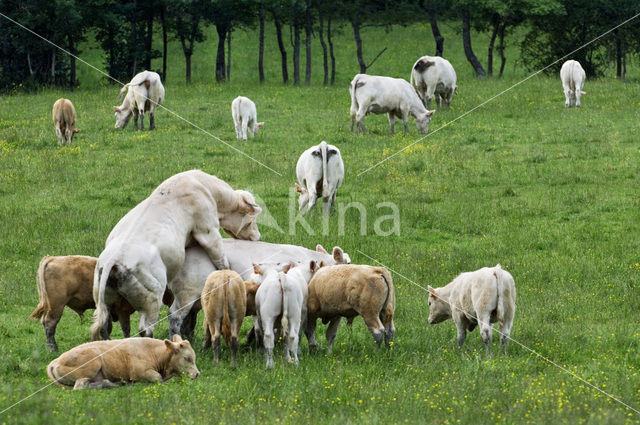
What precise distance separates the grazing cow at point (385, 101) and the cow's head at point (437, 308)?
55.3 feet

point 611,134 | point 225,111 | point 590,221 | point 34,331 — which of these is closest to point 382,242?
point 590,221

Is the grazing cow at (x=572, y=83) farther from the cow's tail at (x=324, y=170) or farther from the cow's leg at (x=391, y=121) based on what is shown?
the cow's tail at (x=324, y=170)

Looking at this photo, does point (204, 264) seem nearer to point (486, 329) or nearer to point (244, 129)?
point (486, 329)

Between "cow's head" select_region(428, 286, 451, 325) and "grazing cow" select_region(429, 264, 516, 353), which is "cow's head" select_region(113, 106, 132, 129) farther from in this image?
"grazing cow" select_region(429, 264, 516, 353)

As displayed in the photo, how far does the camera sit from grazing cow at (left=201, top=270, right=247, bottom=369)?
1088 centimetres

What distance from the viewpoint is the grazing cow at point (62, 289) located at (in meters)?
11.6

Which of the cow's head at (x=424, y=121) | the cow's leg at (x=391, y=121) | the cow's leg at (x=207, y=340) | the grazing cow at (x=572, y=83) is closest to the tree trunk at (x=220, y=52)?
the grazing cow at (x=572, y=83)

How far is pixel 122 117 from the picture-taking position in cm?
3225

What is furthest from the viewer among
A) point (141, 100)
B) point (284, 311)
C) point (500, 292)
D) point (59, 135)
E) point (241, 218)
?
point (141, 100)

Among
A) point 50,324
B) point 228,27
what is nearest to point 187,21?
point 228,27

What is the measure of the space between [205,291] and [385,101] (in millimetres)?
19763

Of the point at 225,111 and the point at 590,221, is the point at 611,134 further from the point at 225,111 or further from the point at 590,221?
the point at 225,111

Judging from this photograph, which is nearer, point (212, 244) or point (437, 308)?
point (212, 244)

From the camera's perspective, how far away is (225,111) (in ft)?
116
